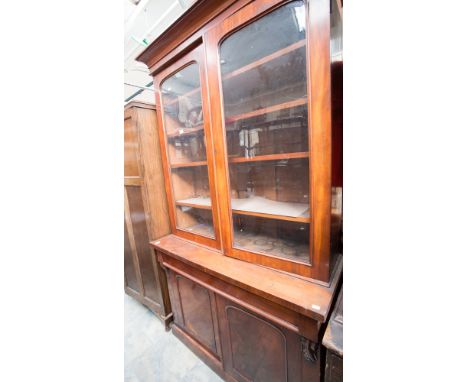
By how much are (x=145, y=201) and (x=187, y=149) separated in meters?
0.53

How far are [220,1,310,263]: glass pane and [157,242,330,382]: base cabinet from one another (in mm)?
245

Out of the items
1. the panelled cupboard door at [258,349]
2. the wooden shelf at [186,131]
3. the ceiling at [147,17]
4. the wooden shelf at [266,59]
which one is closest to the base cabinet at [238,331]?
the panelled cupboard door at [258,349]

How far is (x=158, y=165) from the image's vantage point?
58.1 inches

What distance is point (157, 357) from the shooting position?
4.59 ft

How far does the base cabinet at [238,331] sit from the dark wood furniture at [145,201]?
24cm

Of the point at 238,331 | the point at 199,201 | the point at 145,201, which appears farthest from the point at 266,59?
the point at 238,331

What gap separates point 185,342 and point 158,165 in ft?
4.42

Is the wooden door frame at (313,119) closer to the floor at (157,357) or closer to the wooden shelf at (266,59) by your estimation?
the wooden shelf at (266,59)

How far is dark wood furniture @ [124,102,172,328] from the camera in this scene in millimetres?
1384

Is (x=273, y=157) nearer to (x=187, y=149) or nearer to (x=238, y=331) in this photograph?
(x=187, y=149)

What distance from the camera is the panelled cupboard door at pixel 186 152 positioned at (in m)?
1.12

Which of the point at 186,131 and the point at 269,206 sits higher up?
the point at 186,131
